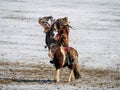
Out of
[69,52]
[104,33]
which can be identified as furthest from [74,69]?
[104,33]

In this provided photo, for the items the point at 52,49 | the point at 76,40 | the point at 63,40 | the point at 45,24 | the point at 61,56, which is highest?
the point at 45,24

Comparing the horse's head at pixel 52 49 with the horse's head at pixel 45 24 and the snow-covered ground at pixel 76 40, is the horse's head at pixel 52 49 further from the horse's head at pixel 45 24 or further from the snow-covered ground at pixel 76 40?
the snow-covered ground at pixel 76 40

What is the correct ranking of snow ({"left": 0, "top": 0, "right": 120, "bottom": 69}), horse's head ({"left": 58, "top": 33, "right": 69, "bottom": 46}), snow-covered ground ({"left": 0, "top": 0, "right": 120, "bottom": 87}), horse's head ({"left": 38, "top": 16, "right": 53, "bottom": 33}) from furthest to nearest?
1. snow ({"left": 0, "top": 0, "right": 120, "bottom": 69})
2. snow-covered ground ({"left": 0, "top": 0, "right": 120, "bottom": 87})
3. horse's head ({"left": 38, "top": 16, "right": 53, "bottom": 33})
4. horse's head ({"left": 58, "top": 33, "right": 69, "bottom": 46})

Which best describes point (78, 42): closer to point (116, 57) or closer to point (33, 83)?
point (116, 57)

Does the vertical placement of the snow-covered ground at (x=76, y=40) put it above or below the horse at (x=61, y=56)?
below

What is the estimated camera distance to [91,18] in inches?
1986

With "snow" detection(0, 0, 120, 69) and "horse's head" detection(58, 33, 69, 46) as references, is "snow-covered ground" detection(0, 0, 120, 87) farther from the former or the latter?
Result: "horse's head" detection(58, 33, 69, 46)

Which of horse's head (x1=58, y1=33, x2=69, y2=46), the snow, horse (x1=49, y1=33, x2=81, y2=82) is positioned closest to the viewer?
horse (x1=49, y1=33, x2=81, y2=82)

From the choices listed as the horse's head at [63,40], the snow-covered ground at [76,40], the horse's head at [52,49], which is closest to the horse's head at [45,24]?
the horse's head at [52,49]

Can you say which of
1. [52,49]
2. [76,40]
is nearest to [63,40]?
[52,49]

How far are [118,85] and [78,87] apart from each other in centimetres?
178

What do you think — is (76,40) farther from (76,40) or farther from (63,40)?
(63,40)

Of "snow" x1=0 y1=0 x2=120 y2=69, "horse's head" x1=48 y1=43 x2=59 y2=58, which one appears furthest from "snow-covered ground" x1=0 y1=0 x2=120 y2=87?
"horse's head" x1=48 y1=43 x2=59 y2=58

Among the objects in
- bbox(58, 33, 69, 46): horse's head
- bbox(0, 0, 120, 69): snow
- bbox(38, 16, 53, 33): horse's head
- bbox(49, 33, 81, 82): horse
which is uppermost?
bbox(38, 16, 53, 33): horse's head
